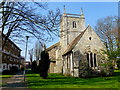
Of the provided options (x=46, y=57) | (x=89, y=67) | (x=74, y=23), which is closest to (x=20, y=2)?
(x=46, y=57)

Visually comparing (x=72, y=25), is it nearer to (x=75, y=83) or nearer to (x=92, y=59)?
(x=92, y=59)

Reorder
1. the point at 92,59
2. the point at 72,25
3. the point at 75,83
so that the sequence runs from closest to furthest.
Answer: the point at 75,83, the point at 92,59, the point at 72,25

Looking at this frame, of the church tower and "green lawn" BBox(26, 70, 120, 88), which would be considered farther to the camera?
the church tower

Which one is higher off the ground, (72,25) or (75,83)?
(72,25)

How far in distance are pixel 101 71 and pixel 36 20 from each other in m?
13.2

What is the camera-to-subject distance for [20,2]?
827cm

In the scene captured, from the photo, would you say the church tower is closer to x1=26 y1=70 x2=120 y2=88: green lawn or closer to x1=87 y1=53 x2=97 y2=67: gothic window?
x1=87 y1=53 x2=97 y2=67: gothic window

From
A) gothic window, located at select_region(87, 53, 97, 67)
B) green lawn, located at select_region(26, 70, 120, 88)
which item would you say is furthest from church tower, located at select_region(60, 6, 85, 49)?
green lawn, located at select_region(26, 70, 120, 88)

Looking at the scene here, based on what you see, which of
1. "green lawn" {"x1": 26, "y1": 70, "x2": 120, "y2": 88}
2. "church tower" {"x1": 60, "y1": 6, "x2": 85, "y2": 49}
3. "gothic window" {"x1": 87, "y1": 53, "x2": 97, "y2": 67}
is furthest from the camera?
"church tower" {"x1": 60, "y1": 6, "x2": 85, "y2": 49}

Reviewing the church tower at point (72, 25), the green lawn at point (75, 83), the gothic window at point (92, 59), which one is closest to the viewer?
the green lawn at point (75, 83)

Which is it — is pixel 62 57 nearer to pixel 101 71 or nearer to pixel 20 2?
pixel 101 71

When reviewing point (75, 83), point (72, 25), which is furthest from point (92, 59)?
point (72, 25)

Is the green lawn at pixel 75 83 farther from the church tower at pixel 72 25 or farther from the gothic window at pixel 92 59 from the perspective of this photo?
the church tower at pixel 72 25

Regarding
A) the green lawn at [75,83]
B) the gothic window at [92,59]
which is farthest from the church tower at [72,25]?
the green lawn at [75,83]
